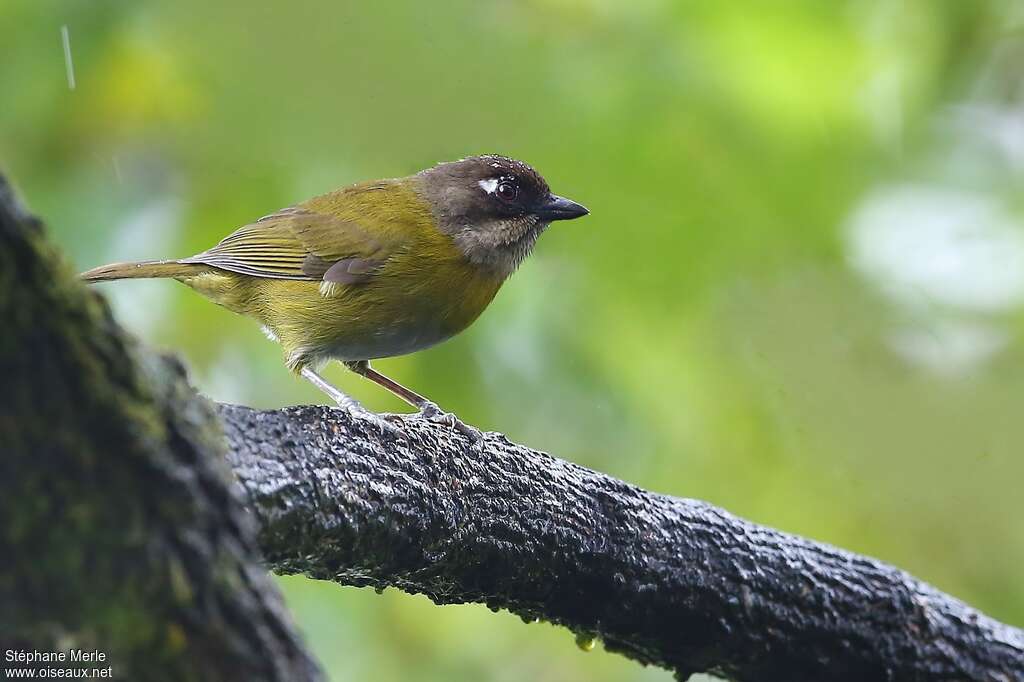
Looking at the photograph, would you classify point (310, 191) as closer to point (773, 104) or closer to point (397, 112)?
point (397, 112)

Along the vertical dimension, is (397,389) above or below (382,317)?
below

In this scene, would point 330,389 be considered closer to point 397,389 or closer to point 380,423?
point 397,389

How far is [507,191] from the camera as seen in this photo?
5.23 m

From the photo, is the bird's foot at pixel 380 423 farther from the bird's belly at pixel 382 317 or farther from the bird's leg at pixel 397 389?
the bird's belly at pixel 382 317

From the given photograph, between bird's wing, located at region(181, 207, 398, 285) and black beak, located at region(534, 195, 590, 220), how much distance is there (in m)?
0.69

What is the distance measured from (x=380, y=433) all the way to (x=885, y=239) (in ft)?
12.1

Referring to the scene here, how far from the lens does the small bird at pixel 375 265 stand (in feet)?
15.7

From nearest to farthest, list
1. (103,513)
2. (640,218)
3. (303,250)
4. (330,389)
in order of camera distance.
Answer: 1. (103,513)
2. (330,389)
3. (640,218)
4. (303,250)

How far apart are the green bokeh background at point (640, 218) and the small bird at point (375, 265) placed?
15 cm

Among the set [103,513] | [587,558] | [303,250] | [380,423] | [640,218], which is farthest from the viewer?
[303,250]

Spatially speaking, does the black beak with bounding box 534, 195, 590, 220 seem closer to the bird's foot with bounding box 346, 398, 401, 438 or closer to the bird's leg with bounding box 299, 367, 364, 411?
the bird's leg with bounding box 299, 367, 364, 411

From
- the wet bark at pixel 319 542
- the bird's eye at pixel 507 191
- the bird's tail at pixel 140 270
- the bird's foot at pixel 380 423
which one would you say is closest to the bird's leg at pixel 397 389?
the bird's foot at pixel 380 423

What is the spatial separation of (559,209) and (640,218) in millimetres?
358

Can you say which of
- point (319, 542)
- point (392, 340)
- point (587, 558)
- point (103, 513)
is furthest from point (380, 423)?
point (392, 340)
